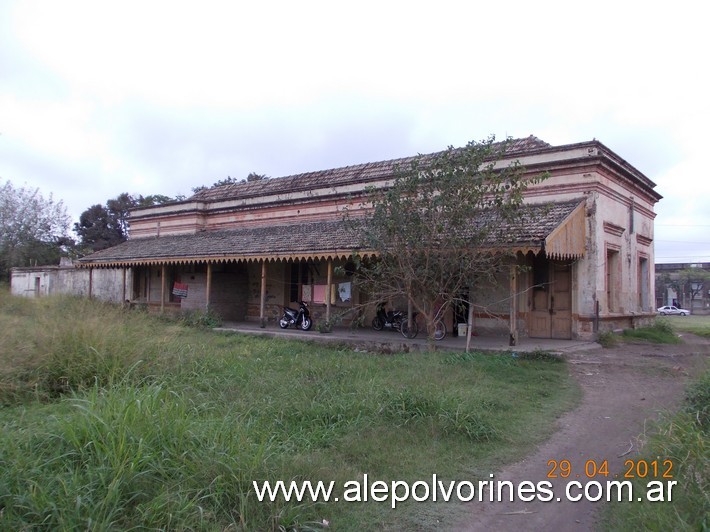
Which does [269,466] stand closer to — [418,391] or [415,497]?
[415,497]

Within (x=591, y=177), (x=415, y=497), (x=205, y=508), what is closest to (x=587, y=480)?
(x=415, y=497)

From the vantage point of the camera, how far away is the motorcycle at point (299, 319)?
630 inches

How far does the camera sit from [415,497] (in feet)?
13.4

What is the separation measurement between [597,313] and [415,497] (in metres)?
10.6

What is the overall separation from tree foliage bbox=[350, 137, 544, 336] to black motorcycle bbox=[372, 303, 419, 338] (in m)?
3.55

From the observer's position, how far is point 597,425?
20.5ft

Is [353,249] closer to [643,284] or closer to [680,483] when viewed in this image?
[680,483]

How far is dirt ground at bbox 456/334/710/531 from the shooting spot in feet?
12.5

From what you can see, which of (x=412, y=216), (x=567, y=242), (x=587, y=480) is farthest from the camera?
(x=567, y=242)

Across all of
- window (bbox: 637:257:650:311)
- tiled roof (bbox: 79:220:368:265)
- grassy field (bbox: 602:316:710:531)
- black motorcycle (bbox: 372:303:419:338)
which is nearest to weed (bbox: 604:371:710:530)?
grassy field (bbox: 602:316:710:531)

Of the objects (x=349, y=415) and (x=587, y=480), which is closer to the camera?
(x=587, y=480)

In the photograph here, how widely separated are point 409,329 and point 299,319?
14.0 ft

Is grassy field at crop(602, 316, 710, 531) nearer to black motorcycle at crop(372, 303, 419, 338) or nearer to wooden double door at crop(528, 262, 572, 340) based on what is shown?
wooden double door at crop(528, 262, 572, 340)

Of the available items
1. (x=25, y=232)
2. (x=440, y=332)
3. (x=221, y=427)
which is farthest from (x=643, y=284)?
(x=25, y=232)
